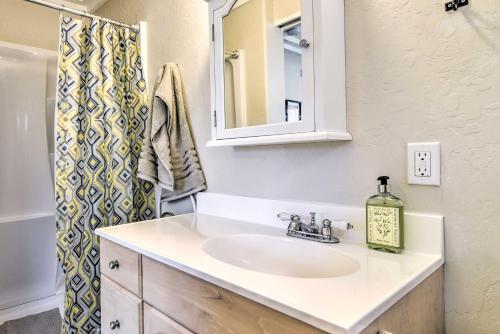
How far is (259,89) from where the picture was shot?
111cm

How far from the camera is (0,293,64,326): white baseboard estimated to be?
188 centimetres

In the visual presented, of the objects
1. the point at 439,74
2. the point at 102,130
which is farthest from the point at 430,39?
the point at 102,130

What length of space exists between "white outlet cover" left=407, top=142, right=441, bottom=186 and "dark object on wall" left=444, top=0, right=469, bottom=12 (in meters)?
0.33

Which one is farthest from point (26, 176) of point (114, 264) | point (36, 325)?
point (114, 264)

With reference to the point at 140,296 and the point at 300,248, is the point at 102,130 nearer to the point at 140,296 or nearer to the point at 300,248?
the point at 140,296

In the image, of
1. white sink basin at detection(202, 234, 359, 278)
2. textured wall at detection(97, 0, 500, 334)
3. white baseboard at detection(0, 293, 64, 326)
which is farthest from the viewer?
white baseboard at detection(0, 293, 64, 326)

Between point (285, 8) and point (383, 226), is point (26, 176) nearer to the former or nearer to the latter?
point (285, 8)

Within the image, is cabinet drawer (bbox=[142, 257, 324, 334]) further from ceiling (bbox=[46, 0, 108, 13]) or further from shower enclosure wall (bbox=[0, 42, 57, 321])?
ceiling (bbox=[46, 0, 108, 13])

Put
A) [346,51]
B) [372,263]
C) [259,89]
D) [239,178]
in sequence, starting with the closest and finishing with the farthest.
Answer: [372,263], [346,51], [259,89], [239,178]

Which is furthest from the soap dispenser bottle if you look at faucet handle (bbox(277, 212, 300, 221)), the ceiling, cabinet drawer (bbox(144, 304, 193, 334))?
the ceiling

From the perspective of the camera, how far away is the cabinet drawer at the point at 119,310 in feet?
3.26

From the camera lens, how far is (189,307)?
0.79 metres

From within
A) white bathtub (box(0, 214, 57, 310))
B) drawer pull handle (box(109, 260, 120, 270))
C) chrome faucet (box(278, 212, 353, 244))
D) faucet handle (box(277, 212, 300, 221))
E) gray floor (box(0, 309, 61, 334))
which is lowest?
gray floor (box(0, 309, 61, 334))

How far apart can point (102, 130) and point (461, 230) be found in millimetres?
1512
